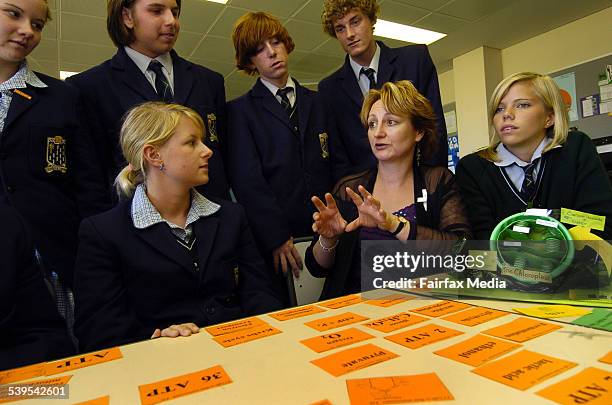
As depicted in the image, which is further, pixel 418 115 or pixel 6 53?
pixel 418 115

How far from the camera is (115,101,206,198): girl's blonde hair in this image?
4.76 feet

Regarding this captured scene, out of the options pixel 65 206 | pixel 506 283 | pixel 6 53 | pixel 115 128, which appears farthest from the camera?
pixel 115 128

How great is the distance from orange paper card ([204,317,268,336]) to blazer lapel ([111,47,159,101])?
3.52 feet

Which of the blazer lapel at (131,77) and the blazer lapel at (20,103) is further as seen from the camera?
the blazer lapel at (131,77)

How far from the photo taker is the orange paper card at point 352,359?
715 mm

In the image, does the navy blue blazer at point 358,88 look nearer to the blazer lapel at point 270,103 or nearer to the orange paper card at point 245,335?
the blazer lapel at point 270,103

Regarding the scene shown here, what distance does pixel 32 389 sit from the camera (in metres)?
0.73

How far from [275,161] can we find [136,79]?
2.17 ft

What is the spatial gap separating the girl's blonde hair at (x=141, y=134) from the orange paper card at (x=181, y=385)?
887mm

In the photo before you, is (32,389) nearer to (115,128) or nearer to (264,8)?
(115,128)

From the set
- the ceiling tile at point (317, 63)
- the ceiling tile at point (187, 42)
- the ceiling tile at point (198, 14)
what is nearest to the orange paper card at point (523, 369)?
the ceiling tile at point (198, 14)

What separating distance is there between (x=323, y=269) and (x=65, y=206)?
97cm

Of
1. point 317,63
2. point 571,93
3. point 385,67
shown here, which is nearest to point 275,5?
point 317,63

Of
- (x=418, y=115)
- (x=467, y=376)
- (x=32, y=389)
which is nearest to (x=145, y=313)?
(x=32, y=389)
